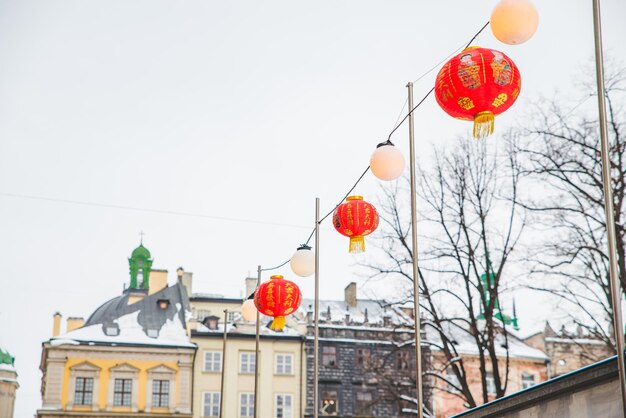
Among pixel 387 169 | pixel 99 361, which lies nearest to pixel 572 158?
pixel 387 169

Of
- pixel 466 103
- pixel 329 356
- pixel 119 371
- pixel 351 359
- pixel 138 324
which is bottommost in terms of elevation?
pixel 466 103

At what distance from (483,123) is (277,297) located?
497 centimetres

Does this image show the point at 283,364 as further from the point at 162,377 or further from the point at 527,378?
the point at 527,378

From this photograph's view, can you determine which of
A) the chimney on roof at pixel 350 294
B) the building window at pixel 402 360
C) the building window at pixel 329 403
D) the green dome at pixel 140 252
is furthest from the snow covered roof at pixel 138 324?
the green dome at pixel 140 252

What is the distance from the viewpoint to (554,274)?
1719 centimetres

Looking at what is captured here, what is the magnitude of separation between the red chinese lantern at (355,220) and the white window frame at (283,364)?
29112mm

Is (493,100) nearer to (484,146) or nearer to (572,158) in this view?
(572,158)

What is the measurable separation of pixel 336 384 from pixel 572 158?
77.3 feet

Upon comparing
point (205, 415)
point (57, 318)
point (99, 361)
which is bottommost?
point (205, 415)

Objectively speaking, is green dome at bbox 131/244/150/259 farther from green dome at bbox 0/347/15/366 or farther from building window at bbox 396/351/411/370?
building window at bbox 396/351/411/370

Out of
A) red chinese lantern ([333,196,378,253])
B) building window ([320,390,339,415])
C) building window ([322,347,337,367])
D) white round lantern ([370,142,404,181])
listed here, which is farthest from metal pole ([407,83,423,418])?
building window ([322,347,337,367])

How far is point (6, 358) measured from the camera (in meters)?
57.5

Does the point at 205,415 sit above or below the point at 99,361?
below

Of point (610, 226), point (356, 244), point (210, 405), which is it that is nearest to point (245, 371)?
point (210, 405)
